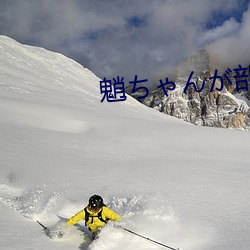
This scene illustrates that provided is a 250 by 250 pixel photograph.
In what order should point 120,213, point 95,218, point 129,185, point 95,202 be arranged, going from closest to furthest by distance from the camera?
point 95,202
point 95,218
point 120,213
point 129,185

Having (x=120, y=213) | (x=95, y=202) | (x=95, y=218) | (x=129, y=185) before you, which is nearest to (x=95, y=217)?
(x=95, y=218)

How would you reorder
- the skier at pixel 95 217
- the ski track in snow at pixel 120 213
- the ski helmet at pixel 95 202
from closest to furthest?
1. the ski track in snow at pixel 120 213
2. the ski helmet at pixel 95 202
3. the skier at pixel 95 217

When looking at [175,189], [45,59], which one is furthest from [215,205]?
[45,59]

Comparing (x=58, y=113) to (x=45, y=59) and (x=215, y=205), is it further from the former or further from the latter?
(x=45, y=59)

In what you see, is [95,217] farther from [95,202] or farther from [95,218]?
[95,202]

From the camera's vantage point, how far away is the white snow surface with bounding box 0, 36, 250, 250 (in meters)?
5.21

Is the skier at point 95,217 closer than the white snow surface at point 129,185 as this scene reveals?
No

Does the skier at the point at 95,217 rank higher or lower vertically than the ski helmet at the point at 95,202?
lower

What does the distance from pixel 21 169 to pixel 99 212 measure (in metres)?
3.82

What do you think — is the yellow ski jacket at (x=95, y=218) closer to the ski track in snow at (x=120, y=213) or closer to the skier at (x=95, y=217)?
the skier at (x=95, y=217)

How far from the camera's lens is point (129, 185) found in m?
7.67

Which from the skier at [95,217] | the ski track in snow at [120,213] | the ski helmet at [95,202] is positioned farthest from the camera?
the skier at [95,217]

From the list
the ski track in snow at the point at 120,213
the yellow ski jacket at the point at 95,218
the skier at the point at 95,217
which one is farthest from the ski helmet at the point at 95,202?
the ski track in snow at the point at 120,213

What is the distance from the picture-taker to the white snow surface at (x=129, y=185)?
521 centimetres
